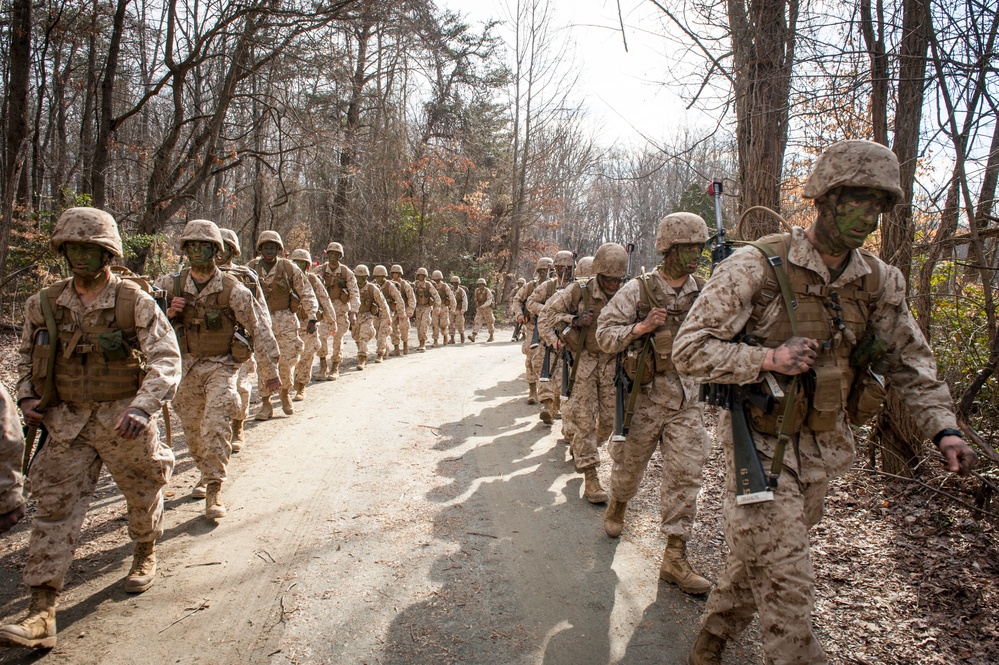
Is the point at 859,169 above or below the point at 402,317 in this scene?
above

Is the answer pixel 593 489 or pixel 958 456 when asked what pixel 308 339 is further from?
pixel 958 456

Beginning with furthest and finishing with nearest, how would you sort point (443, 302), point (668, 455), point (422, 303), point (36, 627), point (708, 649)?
1. point (443, 302)
2. point (422, 303)
3. point (668, 455)
4. point (36, 627)
5. point (708, 649)

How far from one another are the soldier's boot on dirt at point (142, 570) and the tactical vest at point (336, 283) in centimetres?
789

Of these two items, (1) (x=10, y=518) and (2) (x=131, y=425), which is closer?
(1) (x=10, y=518)

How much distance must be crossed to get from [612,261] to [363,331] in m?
8.10

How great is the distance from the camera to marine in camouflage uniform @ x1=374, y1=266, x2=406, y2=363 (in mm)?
13062

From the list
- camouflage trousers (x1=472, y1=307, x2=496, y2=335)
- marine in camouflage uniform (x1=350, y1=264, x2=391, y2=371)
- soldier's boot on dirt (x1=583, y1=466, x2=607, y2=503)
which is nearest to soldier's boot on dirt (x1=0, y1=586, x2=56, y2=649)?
soldier's boot on dirt (x1=583, y1=466, x2=607, y2=503)

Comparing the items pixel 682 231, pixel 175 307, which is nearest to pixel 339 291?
pixel 175 307

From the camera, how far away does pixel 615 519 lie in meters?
4.50

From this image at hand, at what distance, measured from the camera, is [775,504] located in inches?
97.1

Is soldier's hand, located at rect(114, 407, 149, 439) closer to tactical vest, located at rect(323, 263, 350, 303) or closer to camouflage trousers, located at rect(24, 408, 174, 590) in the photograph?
camouflage trousers, located at rect(24, 408, 174, 590)

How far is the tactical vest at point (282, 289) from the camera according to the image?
314 inches

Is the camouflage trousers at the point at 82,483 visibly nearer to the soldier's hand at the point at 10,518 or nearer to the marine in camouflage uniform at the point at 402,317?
the soldier's hand at the point at 10,518

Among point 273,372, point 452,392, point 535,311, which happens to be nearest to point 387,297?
point 452,392
